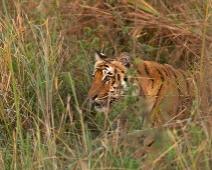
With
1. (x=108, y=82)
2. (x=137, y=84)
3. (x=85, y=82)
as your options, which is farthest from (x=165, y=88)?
(x=85, y=82)

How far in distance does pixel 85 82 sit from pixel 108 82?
472mm

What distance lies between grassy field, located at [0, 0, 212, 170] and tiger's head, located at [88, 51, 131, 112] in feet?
0.40

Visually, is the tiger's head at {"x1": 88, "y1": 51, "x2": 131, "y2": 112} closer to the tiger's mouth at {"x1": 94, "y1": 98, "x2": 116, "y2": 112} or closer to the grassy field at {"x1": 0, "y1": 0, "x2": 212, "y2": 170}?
the tiger's mouth at {"x1": 94, "y1": 98, "x2": 116, "y2": 112}

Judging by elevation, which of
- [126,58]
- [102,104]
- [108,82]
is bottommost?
[102,104]

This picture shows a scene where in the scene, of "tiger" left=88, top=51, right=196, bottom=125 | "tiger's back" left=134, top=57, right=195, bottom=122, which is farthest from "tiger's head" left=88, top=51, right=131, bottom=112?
"tiger's back" left=134, top=57, right=195, bottom=122

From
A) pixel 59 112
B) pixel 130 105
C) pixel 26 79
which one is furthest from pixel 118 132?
pixel 26 79

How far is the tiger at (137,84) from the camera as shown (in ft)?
13.4

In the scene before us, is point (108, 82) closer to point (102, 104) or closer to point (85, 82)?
point (102, 104)

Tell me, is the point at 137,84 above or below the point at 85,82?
above

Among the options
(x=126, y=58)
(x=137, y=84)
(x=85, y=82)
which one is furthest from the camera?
(x=85, y=82)

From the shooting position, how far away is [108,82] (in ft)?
14.1

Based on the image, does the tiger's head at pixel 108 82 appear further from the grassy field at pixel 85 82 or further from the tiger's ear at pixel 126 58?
the grassy field at pixel 85 82

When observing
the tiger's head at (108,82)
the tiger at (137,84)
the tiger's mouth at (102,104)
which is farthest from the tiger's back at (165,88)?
the tiger's mouth at (102,104)

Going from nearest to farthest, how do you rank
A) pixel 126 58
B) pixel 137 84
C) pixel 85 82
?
1. pixel 137 84
2. pixel 126 58
3. pixel 85 82
